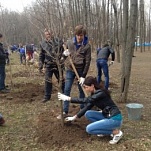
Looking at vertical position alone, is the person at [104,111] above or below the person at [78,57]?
below

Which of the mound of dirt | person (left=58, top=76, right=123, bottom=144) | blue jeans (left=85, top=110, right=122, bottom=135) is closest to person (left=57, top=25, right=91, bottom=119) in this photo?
the mound of dirt

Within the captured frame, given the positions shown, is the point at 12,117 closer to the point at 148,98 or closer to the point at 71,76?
the point at 71,76

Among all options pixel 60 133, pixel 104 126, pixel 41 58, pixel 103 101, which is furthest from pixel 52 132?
pixel 41 58

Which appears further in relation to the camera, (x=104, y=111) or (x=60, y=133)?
(x=60, y=133)

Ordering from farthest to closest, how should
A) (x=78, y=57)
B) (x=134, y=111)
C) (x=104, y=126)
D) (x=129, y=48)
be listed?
(x=129, y=48), (x=78, y=57), (x=134, y=111), (x=104, y=126)

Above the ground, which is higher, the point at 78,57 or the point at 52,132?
the point at 78,57

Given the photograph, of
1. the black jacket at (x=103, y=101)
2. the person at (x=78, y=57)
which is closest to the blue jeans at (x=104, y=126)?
the black jacket at (x=103, y=101)

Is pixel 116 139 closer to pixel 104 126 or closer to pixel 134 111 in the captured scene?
pixel 104 126

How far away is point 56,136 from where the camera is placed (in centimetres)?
402

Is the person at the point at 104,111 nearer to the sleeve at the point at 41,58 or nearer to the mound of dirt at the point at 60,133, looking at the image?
the mound of dirt at the point at 60,133

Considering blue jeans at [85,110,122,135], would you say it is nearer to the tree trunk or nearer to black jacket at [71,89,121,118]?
black jacket at [71,89,121,118]

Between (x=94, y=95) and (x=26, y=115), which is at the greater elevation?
(x=94, y=95)

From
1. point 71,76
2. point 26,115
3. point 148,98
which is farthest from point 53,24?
point 148,98

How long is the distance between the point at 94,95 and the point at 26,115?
2086 millimetres
